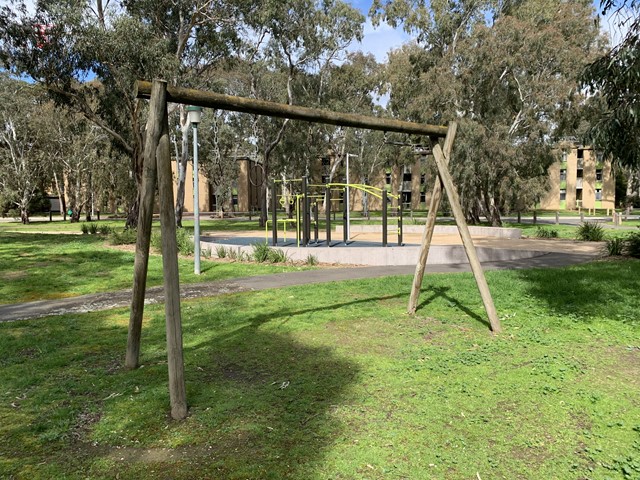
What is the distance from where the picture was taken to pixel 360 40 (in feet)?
106

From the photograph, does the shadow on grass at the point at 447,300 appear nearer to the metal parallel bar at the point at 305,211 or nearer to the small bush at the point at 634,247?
the metal parallel bar at the point at 305,211

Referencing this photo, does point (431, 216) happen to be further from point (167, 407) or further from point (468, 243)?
point (167, 407)

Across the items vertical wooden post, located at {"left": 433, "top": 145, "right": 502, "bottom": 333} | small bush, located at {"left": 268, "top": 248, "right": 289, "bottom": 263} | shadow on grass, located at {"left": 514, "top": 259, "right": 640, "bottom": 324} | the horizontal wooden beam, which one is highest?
the horizontal wooden beam

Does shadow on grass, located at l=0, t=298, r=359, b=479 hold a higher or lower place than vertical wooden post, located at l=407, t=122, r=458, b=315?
lower

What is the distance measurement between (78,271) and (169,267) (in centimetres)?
921

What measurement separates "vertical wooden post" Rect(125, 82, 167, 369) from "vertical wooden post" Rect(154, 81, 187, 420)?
0.19 feet

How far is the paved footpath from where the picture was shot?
741cm

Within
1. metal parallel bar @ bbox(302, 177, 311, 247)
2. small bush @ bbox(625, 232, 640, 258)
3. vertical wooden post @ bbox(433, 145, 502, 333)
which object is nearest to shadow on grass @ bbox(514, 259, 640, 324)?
vertical wooden post @ bbox(433, 145, 502, 333)

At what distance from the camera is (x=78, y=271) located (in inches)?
455

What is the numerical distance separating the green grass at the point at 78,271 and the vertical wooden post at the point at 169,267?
244 inches

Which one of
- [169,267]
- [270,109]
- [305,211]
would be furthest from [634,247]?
[169,267]

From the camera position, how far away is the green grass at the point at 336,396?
280 cm

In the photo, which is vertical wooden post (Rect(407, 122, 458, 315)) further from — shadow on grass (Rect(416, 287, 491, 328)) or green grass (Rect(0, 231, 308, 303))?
green grass (Rect(0, 231, 308, 303))

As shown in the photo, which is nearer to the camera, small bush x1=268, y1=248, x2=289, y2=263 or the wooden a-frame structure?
the wooden a-frame structure
